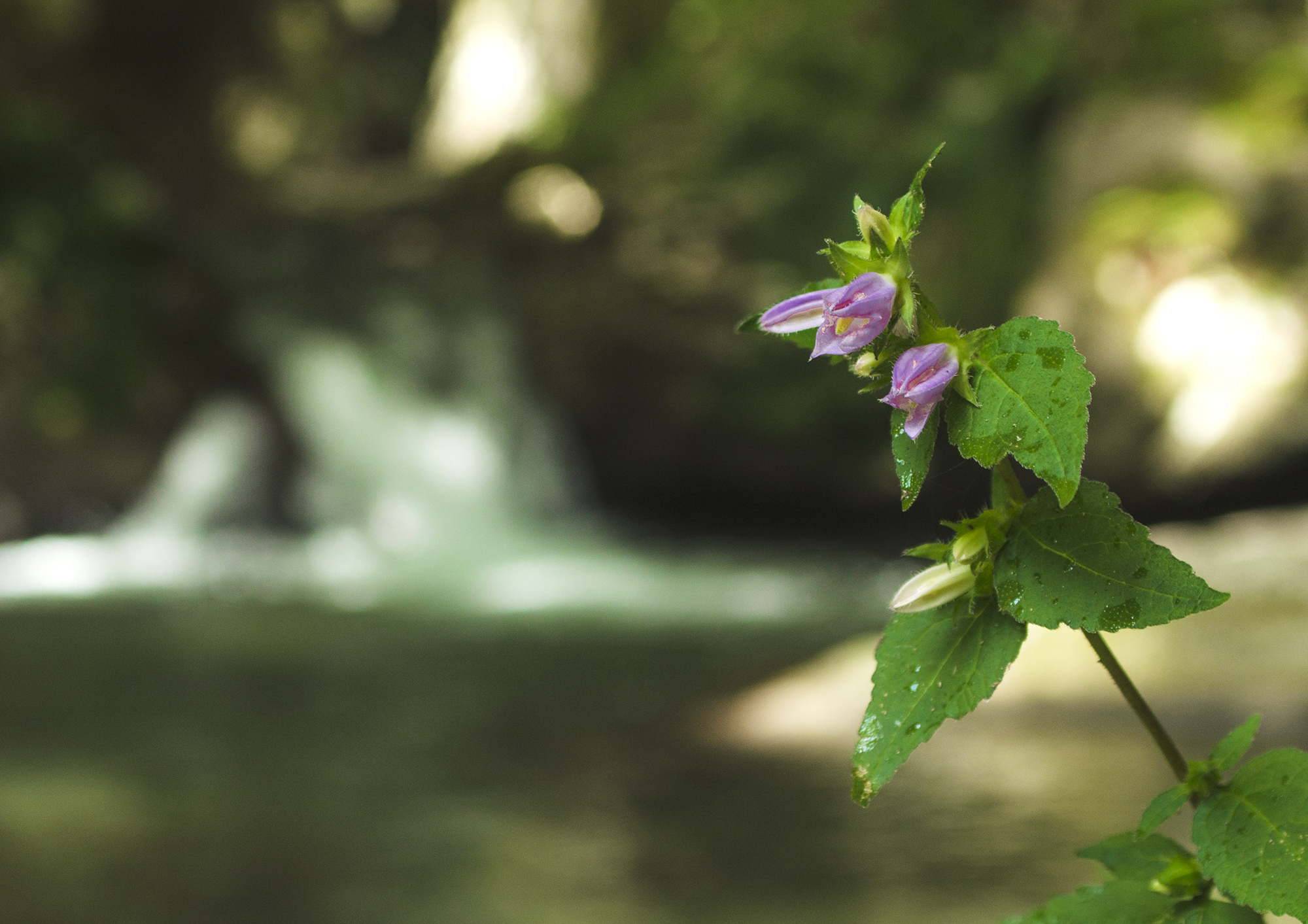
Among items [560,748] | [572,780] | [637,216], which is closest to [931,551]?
[572,780]

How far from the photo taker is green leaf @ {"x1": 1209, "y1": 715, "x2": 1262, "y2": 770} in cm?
98

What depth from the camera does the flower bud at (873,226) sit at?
88 cm

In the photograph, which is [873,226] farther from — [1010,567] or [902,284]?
[1010,567]

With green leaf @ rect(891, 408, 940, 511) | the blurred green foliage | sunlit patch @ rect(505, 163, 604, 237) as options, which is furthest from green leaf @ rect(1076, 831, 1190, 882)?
sunlit patch @ rect(505, 163, 604, 237)

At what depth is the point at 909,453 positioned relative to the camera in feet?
2.79

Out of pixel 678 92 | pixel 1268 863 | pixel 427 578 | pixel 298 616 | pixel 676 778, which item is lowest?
pixel 1268 863

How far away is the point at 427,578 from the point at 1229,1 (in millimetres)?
7073

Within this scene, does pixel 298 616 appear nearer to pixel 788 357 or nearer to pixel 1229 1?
pixel 788 357

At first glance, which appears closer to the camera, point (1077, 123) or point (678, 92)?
point (1077, 123)

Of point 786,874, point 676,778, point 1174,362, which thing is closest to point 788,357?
point 1174,362

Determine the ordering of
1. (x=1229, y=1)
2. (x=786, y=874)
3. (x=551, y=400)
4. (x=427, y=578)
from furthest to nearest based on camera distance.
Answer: (x=551, y=400) → (x=427, y=578) → (x=1229, y=1) → (x=786, y=874)

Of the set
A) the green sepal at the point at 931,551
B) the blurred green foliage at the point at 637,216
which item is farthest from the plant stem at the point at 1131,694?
the blurred green foliage at the point at 637,216

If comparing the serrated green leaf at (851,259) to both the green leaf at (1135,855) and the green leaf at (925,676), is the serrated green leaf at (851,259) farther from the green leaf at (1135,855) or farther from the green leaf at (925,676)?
the green leaf at (1135,855)

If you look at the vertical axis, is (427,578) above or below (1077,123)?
below
